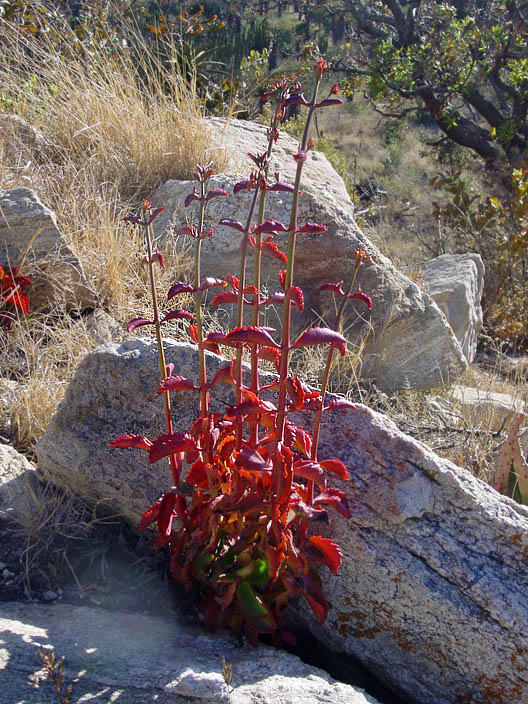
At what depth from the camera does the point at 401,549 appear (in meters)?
1.77

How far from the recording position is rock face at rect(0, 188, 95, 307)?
328 cm

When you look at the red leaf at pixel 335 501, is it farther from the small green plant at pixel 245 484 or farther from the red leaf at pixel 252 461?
the red leaf at pixel 252 461

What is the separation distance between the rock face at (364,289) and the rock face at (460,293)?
894 millimetres

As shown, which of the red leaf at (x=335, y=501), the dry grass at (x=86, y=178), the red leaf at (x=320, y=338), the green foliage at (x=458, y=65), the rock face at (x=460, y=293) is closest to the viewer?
the red leaf at (x=320, y=338)

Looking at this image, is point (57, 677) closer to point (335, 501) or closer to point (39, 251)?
point (335, 501)

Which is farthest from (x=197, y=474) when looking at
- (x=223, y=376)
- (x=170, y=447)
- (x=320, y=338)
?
(x=320, y=338)

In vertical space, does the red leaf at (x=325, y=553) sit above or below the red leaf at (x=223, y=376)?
below

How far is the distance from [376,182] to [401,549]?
997 centimetres

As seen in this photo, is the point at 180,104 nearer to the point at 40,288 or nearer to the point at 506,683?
the point at 40,288

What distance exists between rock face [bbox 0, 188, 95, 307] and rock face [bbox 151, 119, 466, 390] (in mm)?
704

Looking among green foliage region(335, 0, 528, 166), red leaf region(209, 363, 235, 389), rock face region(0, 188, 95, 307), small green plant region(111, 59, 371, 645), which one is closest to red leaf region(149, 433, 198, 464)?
small green plant region(111, 59, 371, 645)

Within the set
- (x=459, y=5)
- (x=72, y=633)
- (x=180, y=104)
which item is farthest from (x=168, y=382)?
(x=459, y=5)

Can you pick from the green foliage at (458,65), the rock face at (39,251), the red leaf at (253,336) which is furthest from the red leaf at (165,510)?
the green foliage at (458,65)

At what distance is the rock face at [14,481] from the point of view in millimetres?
2088
